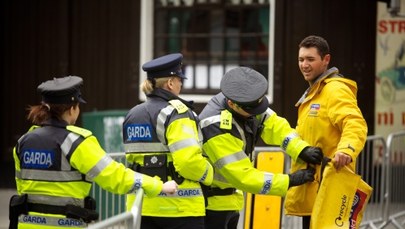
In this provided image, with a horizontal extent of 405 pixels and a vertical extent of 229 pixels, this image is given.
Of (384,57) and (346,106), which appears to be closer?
(346,106)

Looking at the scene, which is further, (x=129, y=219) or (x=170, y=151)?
(x=170, y=151)

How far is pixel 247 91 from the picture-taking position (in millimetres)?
6766

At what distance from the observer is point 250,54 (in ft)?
44.4

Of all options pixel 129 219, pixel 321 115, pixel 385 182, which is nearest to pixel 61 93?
pixel 129 219

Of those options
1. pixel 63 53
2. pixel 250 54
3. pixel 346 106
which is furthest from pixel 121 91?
pixel 346 106

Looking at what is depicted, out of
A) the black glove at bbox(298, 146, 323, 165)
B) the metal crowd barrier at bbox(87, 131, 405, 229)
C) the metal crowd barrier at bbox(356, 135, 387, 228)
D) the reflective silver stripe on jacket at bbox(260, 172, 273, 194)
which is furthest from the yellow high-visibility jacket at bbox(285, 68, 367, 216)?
the metal crowd barrier at bbox(356, 135, 387, 228)

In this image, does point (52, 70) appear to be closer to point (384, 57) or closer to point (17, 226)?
point (384, 57)

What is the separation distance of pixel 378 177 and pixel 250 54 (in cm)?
330

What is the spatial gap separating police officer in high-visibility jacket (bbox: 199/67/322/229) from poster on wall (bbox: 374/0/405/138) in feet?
19.0

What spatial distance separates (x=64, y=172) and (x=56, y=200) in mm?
173

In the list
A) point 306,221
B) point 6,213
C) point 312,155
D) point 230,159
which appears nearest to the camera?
point 230,159

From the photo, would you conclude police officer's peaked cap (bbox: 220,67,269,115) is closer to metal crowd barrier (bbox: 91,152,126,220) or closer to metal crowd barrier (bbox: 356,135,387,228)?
metal crowd barrier (bbox: 91,152,126,220)

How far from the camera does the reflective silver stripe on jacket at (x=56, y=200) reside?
595 cm

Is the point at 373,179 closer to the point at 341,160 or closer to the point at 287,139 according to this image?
the point at 287,139
